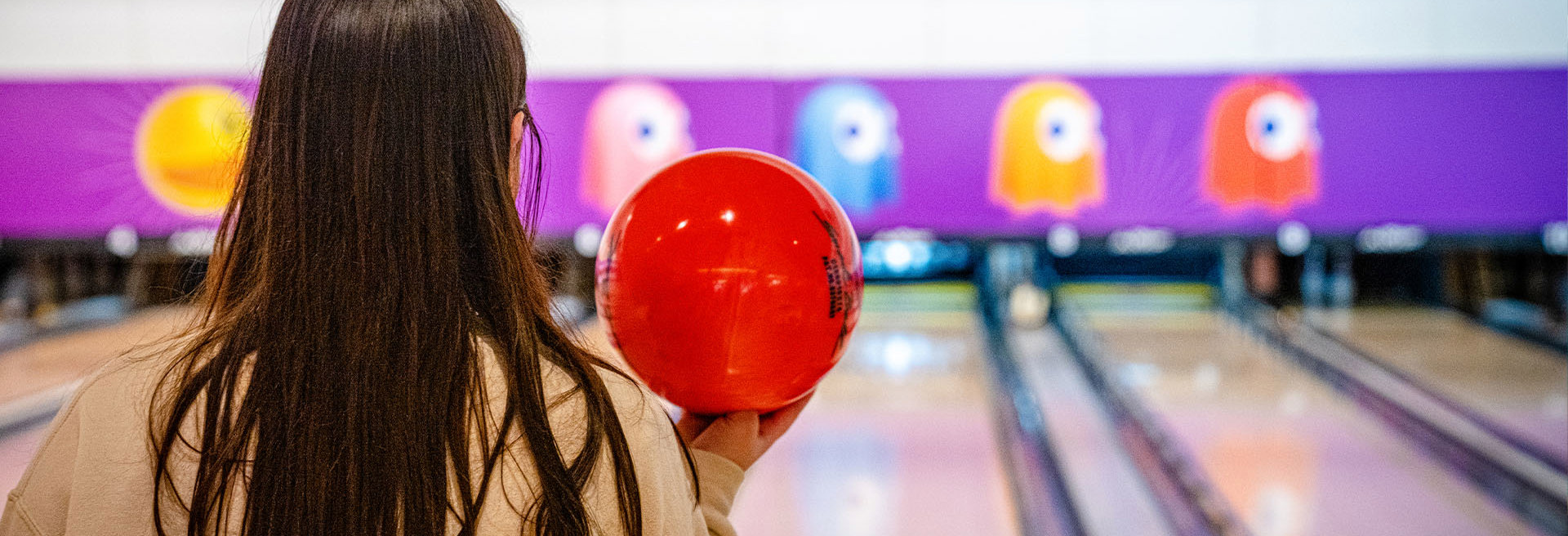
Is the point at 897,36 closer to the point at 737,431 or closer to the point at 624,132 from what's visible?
the point at 624,132

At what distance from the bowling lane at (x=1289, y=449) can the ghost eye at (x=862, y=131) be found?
136cm

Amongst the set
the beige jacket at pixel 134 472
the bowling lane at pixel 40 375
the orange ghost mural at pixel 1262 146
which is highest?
the orange ghost mural at pixel 1262 146

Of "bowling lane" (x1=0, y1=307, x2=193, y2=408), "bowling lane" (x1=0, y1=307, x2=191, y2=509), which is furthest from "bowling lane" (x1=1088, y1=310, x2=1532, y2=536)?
"bowling lane" (x1=0, y1=307, x2=193, y2=408)

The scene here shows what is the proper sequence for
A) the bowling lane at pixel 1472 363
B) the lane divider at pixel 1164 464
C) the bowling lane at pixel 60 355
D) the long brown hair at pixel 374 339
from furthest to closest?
the bowling lane at pixel 60 355 → the bowling lane at pixel 1472 363 → the lane divider at pixel 1164 464 → the long brown hair at pixel 374 339

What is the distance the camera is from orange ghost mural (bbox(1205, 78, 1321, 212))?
443 centimetres

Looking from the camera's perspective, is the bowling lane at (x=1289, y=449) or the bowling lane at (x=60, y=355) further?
the bowling lane at (x=60, y=355)

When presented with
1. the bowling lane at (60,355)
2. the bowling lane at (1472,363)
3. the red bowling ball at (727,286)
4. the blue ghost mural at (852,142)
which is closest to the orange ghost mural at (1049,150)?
the blue ghost mural at (852,142)

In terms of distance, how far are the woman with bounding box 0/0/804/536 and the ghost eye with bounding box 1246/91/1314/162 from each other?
4.31 meters

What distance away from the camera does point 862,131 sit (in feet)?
15.0

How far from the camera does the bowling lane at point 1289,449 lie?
9.20 feet

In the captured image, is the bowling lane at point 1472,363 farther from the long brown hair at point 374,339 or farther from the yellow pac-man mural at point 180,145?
the yellow pac-man mural at point 180,145

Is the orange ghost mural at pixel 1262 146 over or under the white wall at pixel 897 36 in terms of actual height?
under

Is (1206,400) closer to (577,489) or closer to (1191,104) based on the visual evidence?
(1191,104)

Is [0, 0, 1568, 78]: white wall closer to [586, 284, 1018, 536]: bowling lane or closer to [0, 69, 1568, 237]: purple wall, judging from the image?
[0, 69, 1568, 237]: purple wall
